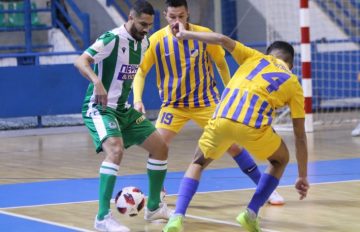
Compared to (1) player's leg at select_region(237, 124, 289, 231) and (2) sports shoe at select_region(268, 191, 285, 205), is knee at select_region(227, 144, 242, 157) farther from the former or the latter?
(1) player's leg at select_region(237, 124, 289, 231)

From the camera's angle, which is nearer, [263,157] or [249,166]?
[263,157]

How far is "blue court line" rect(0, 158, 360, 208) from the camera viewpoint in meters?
9.55

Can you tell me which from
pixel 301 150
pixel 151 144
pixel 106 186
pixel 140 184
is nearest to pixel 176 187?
pixel 140 184

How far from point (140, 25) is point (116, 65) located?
393mm

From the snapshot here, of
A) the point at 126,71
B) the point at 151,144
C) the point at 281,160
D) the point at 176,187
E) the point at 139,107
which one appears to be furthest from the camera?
the point at 176,187

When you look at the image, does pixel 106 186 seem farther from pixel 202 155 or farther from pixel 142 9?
pixel 142 9

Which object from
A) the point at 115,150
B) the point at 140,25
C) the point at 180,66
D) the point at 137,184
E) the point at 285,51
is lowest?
the point at 137,184

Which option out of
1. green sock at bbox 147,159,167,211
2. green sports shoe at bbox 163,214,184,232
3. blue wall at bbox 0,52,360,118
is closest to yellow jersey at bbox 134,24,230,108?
green sock at bbox 147,159,167,211

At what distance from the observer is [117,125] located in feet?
26.1

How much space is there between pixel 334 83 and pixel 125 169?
7.94 meters

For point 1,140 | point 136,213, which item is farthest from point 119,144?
point 1,140

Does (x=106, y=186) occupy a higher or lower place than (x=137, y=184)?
higher

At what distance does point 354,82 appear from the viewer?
61.7 feet

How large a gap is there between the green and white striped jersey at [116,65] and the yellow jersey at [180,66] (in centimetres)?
92
